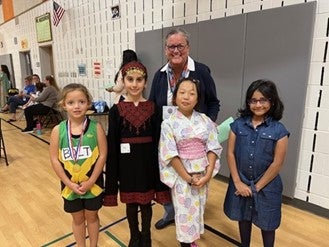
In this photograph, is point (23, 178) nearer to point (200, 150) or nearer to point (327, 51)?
point (200, 150)

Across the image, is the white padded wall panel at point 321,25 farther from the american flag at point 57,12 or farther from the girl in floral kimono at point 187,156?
the american flag at point 57,12

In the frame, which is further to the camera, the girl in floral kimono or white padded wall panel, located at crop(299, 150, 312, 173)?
white padded wall panel, located at crop(299, 150, 312, 173)

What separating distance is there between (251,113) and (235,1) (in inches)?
72.9

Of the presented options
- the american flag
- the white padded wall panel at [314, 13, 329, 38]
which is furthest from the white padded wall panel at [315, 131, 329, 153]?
the american flag

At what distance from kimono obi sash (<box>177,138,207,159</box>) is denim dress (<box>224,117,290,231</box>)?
24 centimetres

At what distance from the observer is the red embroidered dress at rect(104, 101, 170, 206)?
5.54 feet

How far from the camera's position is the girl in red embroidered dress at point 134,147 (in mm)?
1680

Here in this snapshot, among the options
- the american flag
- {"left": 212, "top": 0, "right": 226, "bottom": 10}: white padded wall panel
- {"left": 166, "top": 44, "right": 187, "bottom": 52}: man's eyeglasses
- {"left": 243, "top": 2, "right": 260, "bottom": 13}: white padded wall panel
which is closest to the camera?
{"left": 166, "top": 44, "right": 187, "bottom": 52}: man's eyeglasses

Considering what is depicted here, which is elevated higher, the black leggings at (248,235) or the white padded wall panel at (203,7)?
the white padded wall panel at (203,7)

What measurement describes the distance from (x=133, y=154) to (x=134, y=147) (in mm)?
47

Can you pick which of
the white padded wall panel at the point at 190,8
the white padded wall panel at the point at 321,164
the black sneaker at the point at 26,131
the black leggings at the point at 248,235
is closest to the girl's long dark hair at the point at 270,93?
the black leggings at the point at 248,235

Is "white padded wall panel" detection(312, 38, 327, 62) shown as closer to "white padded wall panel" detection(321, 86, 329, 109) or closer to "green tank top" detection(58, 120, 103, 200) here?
"white padded wall panel" detection(321, 86, 329, 109)

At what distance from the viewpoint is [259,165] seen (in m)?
1.60

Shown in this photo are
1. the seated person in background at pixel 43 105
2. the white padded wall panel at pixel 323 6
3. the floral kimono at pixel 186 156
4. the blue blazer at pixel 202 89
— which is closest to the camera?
the floral kimono at pixel 186 156
